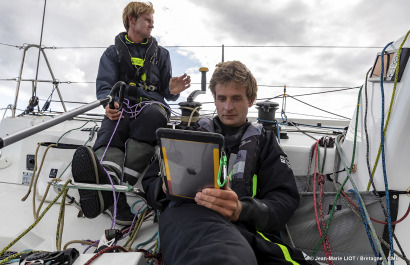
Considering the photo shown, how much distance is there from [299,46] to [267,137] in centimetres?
253

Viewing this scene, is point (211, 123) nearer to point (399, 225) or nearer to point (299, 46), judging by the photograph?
point (399, 225)

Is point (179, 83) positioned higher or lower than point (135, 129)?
higher

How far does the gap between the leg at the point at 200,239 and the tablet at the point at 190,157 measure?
0.27 feet

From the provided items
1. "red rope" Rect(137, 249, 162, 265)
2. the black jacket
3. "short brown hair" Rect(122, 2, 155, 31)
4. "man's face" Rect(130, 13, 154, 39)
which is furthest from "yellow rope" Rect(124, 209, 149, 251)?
"short brown hair" Rect(122, 2, 155, 31)

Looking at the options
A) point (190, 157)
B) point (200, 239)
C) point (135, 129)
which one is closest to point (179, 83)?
point (135, 129)

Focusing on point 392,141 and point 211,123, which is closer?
point 392,141

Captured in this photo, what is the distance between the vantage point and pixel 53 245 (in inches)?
53.7

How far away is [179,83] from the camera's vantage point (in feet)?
6.05

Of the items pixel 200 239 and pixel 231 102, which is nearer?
pixel 200 239

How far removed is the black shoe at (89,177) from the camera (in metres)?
1.17

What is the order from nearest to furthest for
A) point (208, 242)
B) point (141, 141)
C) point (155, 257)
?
point (208, 242) → point (155, 257) → point (141, 141)

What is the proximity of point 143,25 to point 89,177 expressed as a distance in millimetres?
1102

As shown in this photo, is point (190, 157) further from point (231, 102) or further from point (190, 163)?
point (231, 102)

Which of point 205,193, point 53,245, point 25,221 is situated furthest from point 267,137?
point 25,221
